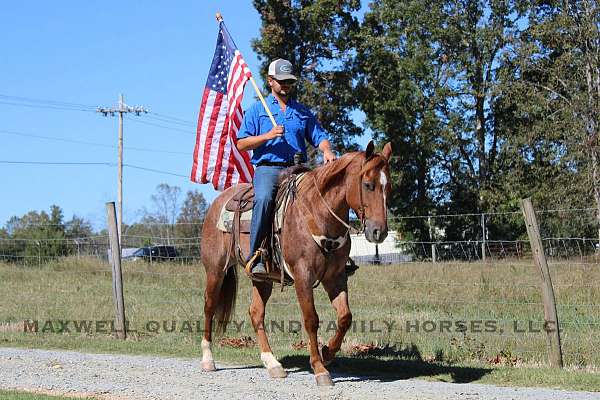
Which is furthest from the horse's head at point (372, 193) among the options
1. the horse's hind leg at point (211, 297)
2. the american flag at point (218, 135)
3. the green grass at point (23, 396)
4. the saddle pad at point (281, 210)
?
the american flag at point (218, 135)

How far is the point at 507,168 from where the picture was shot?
40.6m

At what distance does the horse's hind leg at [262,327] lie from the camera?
8977 mm

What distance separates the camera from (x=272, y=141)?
930 cm

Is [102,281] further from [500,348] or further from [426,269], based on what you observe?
[500,348]

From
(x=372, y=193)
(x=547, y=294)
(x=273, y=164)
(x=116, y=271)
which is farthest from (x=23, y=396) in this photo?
(x=547, y=294)

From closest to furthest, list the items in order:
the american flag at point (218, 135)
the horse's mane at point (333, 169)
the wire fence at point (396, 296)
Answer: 1. the horse's mane at point (333, 169)
2. the wire fence at point (396, 296)
3. the american flag at point (218, 135)

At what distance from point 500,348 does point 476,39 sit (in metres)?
30.5

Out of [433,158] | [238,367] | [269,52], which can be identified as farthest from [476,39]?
[238,367]

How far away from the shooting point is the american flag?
12.4 metres

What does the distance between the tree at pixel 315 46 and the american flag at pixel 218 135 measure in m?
23.0

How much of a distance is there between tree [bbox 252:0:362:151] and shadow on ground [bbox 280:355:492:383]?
1024 inches

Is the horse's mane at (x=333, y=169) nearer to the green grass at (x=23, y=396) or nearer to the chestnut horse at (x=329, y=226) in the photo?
the chestnut horse at (x=329, y=226)

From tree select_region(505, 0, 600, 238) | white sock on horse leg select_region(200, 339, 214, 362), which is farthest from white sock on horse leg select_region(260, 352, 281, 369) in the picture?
tree select_region(505, 0, 600, 238)

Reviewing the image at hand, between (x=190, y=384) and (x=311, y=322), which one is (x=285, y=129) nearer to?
(x=311, y=322)
